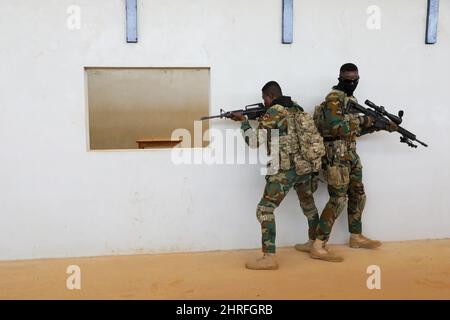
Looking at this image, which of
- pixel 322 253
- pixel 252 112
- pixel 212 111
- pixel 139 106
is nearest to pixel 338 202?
pixel 322 253

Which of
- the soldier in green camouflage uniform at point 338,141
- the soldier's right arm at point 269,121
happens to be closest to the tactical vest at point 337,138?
the soldier in green camouflage uniform at point 338,141

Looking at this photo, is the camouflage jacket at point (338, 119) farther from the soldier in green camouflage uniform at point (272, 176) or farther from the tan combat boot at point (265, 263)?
the tan combat boot at point (265, 263)

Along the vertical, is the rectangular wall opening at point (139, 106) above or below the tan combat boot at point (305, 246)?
above

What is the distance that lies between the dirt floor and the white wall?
24 centimetres

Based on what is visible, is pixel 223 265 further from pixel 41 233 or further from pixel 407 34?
pixel 407 34

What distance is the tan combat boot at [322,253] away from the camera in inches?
148

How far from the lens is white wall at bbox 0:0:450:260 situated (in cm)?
368

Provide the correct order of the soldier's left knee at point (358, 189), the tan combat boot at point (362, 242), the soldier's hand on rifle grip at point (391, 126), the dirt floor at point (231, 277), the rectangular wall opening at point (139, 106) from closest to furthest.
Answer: the dirt floor at point (231, 277)
the soldier's hand on rifle grip at point (391, 126)
the soldier's left knee at point (358, 189)
the tan combat boot at point (362, 242)
the rectangular wall opening at point (139, 106)

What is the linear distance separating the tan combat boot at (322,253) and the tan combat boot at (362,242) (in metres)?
0.39

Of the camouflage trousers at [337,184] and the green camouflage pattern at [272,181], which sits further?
the camouflage trousers at [337,184]

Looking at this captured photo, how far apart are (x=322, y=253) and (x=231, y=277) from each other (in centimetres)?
93

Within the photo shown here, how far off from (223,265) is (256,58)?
197 centimetres

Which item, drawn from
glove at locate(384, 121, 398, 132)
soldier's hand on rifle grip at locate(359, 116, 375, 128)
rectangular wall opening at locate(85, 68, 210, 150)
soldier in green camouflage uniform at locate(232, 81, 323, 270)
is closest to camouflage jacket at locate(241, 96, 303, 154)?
soldier in green camouflage uniform at locate(232, 81, 323, 270)

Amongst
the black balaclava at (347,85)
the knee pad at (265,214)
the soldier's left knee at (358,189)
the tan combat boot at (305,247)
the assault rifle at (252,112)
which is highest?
the black balaclava at (347,85)
